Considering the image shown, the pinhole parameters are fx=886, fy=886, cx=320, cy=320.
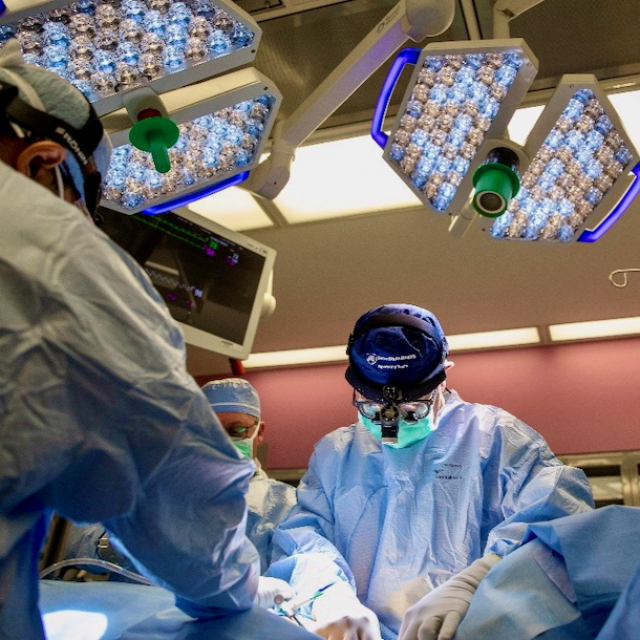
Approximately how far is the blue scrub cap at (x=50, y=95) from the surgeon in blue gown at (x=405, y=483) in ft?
4.31

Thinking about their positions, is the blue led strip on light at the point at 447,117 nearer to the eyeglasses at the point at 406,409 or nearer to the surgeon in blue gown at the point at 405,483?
the surgeon in blue gown at the point at 405,483

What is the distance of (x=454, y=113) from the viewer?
2361 mm

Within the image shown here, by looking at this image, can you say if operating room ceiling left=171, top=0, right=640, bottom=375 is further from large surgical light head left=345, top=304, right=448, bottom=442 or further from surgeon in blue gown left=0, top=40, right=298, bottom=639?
surgeon in blue gown left=0, top=40, right=298, bottom=639

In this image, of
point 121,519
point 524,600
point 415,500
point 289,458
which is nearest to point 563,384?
point 289,458

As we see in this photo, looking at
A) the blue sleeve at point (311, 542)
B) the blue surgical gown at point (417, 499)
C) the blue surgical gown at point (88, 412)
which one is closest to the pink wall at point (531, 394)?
the blue surgical gown at point (417, 499)

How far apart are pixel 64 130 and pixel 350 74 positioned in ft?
3.20

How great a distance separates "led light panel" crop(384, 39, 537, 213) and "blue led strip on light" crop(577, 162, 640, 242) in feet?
1.30

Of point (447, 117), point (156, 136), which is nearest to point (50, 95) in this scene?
point (156, 136)

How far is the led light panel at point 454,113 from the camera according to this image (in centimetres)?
222

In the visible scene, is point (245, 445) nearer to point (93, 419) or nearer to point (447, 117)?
point (447, 117)

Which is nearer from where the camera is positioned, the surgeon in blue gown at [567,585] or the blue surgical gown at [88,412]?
the blue surgical gown at [88,412]

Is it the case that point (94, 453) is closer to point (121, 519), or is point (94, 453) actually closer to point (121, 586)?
point (121, 519)

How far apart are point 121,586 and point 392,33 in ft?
4.78

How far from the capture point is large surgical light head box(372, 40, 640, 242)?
226cm
